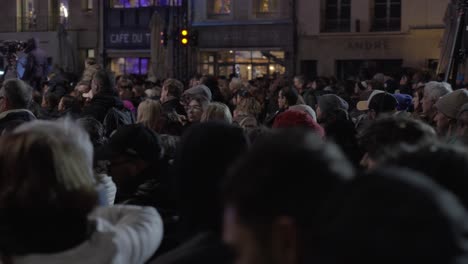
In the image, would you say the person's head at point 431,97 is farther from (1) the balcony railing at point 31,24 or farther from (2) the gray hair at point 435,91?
(1) the balcony railing at point 31,24

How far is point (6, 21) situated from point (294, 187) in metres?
38.4

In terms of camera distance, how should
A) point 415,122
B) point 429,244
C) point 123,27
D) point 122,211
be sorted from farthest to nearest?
point 123,27, point 415,122, point 122,211, point 429,244

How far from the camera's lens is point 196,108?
28.0 feet

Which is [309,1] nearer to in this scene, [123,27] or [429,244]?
[123,27]

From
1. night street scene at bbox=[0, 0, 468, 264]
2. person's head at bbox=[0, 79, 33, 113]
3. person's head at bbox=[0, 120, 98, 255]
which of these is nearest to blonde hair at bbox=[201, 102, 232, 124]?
night street scene at bbox=[0, 0, 468, 264]

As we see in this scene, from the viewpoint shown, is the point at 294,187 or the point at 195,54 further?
the point at 195,54

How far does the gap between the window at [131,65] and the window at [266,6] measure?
19.1 ft

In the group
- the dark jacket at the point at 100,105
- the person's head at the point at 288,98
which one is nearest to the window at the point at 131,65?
the person's head at the point at 288,98

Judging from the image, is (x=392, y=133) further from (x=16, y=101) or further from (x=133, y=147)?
(x=16, y=101)

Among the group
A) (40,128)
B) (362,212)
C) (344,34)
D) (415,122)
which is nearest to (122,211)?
(40,128)

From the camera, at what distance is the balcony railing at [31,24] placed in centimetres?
3691

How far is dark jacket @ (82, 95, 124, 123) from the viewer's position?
8.27m

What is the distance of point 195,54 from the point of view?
3372 cm

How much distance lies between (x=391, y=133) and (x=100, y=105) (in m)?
5.33
